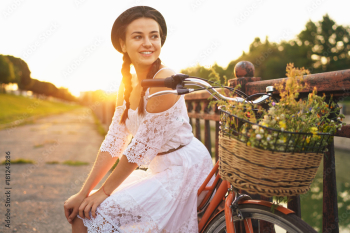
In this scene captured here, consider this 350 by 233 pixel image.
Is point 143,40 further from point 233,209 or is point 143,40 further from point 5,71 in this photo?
point 5,71

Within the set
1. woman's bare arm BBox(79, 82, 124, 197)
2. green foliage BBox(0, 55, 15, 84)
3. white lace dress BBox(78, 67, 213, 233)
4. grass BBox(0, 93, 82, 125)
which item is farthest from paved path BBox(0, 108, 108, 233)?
green foliage BBox(0, 55, 15, 84)

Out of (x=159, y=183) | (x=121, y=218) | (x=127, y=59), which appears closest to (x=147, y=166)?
(x=159, y=183)

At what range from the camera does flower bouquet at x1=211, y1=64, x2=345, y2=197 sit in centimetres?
85

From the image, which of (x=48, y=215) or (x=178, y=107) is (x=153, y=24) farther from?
(x=48, y=215)

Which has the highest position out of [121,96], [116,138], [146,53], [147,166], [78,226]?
[146,53]

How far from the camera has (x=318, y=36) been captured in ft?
117

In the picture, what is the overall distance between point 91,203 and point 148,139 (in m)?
0.47

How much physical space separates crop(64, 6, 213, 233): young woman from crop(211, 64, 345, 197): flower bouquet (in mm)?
667

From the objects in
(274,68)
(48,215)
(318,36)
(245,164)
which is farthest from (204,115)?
(318,36)

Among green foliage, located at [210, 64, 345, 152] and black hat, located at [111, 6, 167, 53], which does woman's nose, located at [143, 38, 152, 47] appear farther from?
green foliage, located at [210, 64, 345, 152]

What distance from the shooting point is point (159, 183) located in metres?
1.51

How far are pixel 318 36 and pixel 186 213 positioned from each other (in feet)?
136

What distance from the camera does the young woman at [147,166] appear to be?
1382 mm

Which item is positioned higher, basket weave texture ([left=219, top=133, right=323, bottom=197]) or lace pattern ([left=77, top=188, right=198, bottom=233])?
basket weave texture ([left=219, top=133, right=323, bottom=197])
